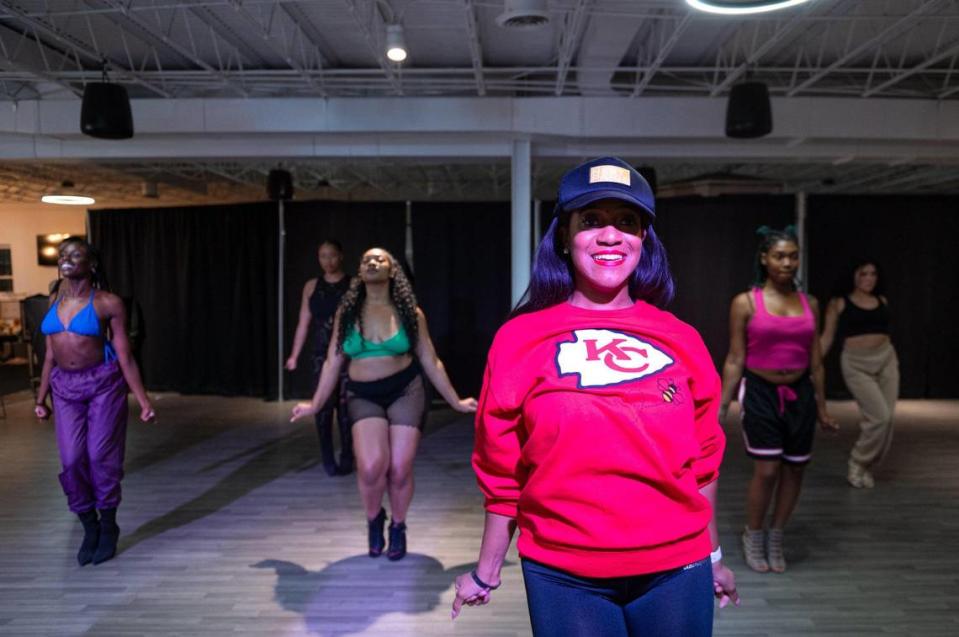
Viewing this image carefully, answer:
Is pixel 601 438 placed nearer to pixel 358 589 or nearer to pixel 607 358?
pixel 607 358

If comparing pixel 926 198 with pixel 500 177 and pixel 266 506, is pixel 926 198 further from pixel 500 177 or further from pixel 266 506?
pixel 266 506

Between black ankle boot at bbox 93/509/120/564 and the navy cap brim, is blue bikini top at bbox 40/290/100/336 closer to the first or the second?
black ankle boot at bbox 93/509/120/564

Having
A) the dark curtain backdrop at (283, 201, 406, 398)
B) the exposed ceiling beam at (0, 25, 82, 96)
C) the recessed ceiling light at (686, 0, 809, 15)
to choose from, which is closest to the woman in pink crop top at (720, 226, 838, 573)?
the recessed ceiling light at (686, 0, 809, 15)

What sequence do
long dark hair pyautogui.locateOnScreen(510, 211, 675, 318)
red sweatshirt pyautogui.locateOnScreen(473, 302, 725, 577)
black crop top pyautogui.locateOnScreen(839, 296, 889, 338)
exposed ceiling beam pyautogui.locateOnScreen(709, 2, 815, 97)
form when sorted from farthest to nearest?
1. exposed ceiling beam pyautogui.locateOnScreen(709, 2, 815, 97)
2. black crop top pyautogui.locateOnScreen(839, 296, 889, 338)
3. long dark hair pyautogui.locateOnScreen(510, 211, 675, 318)
4. red sweatshirt pyautogui.locateOnScreen(473, 302, 725, 577)

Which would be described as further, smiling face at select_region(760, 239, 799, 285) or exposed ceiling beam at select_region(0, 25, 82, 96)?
exposed ceiling beam at select_region(0, 25, 82, 96)

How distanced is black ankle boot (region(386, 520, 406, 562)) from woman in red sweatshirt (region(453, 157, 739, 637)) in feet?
6.84

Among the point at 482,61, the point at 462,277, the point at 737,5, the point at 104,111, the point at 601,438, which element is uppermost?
the point at 482,61

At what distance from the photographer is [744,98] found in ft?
18.4

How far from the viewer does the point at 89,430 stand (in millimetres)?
3479

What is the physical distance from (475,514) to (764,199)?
563 centimetres

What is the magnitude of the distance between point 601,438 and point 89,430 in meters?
2.97

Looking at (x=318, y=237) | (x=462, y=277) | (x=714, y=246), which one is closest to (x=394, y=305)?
(x=462, y=277)

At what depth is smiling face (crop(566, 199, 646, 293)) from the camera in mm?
1463

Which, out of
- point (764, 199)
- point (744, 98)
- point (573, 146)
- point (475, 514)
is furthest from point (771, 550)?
point (764, 199)
